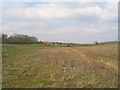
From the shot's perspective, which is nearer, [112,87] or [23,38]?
[112,87]

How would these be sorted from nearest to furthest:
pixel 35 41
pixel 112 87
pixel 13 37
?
1. pixel 112 87
2. pixel 35 41
3. pixel 13 37

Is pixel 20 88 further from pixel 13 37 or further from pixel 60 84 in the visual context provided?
pixel 13 37

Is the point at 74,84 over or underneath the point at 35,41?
underneath

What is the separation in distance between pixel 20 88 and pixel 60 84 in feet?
5.84

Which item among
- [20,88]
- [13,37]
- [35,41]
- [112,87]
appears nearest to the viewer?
[20,88]

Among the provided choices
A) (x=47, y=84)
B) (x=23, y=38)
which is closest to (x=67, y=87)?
(x=47, y=84)

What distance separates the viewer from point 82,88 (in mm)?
6250

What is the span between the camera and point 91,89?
611 cm

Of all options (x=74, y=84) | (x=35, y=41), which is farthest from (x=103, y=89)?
(x=35, y=41)

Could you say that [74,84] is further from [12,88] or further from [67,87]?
[12,88]

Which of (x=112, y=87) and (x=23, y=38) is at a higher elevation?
(x=23, y=38)

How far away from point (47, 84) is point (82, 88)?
158 cm

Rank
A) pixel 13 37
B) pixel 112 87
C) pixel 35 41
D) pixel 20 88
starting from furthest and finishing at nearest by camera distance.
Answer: pixel 13 37
pixel 35 41
pixel 112 87
pixel 20 88

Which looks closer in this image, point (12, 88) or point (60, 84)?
point (12, 88)
